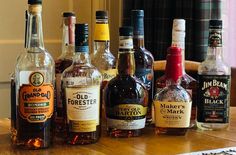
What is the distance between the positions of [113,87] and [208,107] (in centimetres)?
25

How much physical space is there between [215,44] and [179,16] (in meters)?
1.13

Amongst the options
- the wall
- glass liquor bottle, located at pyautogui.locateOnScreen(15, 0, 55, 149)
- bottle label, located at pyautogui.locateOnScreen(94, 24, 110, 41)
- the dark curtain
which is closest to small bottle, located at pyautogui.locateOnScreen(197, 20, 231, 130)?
bottle label, located at pyautogui.locateOnScreen(94, 24, 110, 41)

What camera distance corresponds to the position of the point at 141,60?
1.16 m

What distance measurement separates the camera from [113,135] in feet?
3.46

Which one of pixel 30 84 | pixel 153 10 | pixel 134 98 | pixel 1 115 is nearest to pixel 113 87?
pixel 134 98

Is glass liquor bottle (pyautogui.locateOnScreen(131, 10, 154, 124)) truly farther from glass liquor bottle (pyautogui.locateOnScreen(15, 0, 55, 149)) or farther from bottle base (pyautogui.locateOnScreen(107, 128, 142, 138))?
glass liquor bottle (pyautogui.locateOnScreen(15, 0, 55, 149))

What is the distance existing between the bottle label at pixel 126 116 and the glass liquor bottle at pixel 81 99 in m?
0.06

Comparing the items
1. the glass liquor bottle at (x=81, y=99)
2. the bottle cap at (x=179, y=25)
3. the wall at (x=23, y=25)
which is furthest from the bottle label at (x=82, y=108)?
the wall at (x=23, y=25)

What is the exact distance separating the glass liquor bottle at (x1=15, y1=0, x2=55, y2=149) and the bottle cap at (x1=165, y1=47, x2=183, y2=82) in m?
0.27

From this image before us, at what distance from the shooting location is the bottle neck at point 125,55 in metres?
1.03

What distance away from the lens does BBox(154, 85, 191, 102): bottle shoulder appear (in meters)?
1.07

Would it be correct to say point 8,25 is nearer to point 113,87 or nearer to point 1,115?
point 1,115

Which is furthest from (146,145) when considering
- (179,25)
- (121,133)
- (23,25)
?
(23,25)

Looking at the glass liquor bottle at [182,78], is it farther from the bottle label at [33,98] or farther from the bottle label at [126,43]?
the bottle label at [33,98]
